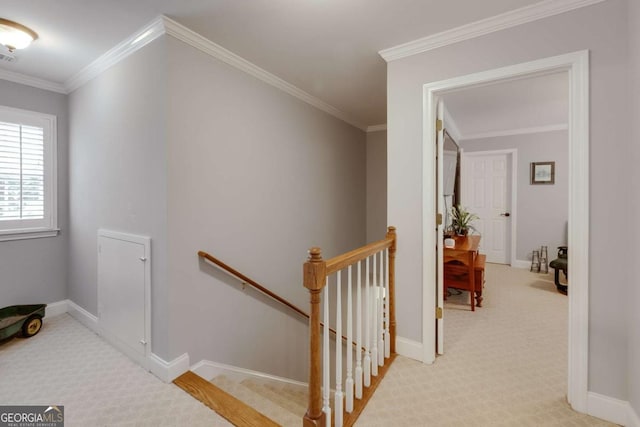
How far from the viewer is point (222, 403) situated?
184cm

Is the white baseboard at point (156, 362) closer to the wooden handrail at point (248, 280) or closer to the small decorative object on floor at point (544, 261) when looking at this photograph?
the wooden handrail at point (248, 280)

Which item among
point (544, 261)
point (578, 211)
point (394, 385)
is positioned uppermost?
point (578, 211)

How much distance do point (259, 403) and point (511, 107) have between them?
4500 millimetres

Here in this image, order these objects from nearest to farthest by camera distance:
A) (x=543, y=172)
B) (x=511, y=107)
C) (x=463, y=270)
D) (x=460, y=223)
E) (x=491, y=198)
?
1. (x=463, y=270)
2. (x=511, y=107)
3. (x=460, y=223)
4. (x=543, y=172)
5. (x=491, y=198)

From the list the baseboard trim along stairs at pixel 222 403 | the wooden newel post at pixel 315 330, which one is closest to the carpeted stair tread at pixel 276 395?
the baseboard trim along stairs at pixel 222 403

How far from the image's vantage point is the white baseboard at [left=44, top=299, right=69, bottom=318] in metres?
3.04

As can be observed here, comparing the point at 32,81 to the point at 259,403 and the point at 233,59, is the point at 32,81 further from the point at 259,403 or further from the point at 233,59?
the point at 259,403

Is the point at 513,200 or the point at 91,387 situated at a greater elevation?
the point at 513,200

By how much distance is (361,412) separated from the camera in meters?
1.66

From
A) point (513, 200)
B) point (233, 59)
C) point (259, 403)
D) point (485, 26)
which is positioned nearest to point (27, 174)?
point (233, 59)

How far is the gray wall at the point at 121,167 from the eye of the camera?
2.04m

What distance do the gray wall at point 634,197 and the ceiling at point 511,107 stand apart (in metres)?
1.14

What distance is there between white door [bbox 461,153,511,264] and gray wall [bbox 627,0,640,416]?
421cm

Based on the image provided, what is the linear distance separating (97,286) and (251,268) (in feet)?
4.71
